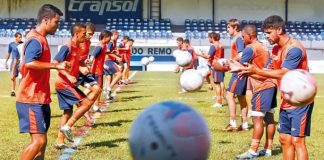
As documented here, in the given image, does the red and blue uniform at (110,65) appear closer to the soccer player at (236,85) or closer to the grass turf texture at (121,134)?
the grass turf texture at (121,134)

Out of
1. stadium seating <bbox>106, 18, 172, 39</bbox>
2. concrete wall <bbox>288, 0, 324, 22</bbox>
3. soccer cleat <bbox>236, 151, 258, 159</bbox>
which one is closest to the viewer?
soccer cleat <bbox>236, 151, 258, 159</bbox>

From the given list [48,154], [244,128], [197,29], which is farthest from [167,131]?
[197,29]

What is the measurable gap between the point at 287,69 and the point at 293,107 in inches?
21.3

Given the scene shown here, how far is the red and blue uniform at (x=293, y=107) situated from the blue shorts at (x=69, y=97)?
4.15 meters

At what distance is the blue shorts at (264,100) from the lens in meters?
9.01

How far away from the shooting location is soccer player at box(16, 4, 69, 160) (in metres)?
6.79

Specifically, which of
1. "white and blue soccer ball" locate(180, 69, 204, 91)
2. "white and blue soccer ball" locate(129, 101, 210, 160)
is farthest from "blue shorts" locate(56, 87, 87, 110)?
"white and blue soccer ball" locate(129, 101, 210, 160)

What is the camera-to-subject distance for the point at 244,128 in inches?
462

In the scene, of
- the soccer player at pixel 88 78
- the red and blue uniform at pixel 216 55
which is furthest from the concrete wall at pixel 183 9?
the soccer player at pixel 88 78

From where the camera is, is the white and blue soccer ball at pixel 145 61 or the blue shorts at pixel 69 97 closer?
the blue shorts at pixel 69 97

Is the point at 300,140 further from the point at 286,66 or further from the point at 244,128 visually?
the point at 244,128

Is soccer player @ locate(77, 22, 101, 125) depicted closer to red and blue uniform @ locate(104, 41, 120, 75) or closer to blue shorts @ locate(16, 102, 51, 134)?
blue shorts @ locate(16, 102, 51, 134)

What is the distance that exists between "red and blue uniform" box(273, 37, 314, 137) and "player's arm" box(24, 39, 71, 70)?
96.5 inches

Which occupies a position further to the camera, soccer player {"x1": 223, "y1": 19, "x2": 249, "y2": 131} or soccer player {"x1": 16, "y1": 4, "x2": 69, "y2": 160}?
soccer player {"x1": 223, "y1": 19, "x2": 249, "y2": 131}
